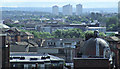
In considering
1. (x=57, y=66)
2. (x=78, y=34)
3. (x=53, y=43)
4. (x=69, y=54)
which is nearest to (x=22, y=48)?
(x=69, y=54)

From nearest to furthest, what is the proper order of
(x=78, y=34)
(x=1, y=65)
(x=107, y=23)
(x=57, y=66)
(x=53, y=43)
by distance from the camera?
(x=1, y=65) < (x=57, y=66) < (x=53, y=43) < (x=78, y=34) < (x=107, y=23)

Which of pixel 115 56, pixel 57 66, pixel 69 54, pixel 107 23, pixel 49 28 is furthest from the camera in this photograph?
pixel 107 23

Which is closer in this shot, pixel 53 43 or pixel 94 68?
pixel 94 68

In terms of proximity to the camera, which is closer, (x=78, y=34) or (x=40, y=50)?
(x=40, y=50)

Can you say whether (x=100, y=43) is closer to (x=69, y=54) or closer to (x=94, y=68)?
(x=69, y=54)

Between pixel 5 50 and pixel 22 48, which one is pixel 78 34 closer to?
pixel 22 48

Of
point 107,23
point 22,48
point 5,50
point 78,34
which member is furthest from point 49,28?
point 5,50

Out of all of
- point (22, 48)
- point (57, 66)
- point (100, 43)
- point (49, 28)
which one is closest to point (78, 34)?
point (49, 28)

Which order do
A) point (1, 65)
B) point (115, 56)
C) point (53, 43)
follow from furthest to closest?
point (53, 43), point (115, 56), point (1, 65)

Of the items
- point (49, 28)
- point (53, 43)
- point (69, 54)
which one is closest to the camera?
point (69, 54)
